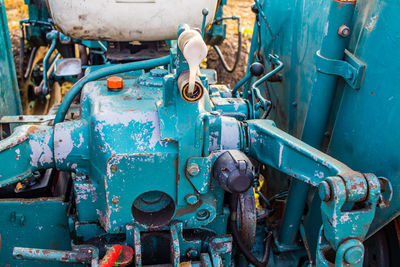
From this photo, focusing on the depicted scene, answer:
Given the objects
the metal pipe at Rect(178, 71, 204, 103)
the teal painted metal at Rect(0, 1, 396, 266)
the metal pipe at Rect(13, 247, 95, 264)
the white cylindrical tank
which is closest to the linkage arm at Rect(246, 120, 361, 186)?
the teal painted metal at Rect(0, 1, 396, 266)

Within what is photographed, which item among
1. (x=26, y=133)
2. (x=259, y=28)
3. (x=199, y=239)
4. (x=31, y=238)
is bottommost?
(x=31, y=238)

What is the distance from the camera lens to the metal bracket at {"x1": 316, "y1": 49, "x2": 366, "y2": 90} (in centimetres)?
161

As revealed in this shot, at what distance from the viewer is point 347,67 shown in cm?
167

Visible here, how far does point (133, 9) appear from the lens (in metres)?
2.07

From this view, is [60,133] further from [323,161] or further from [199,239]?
[323,161]

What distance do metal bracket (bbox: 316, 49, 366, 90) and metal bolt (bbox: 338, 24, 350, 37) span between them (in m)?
0.07

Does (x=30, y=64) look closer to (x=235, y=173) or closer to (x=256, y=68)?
(x=256, y=68)

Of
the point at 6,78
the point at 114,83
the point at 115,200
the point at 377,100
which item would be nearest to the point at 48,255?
the point at 115,200

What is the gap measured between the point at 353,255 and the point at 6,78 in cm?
239

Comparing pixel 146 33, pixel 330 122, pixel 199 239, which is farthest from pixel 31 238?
pixel 330 122

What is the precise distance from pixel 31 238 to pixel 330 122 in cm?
148

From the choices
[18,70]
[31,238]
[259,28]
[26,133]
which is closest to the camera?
[26,133]

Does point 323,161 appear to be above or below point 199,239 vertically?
above

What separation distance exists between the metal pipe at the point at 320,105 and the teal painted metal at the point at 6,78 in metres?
1.83
